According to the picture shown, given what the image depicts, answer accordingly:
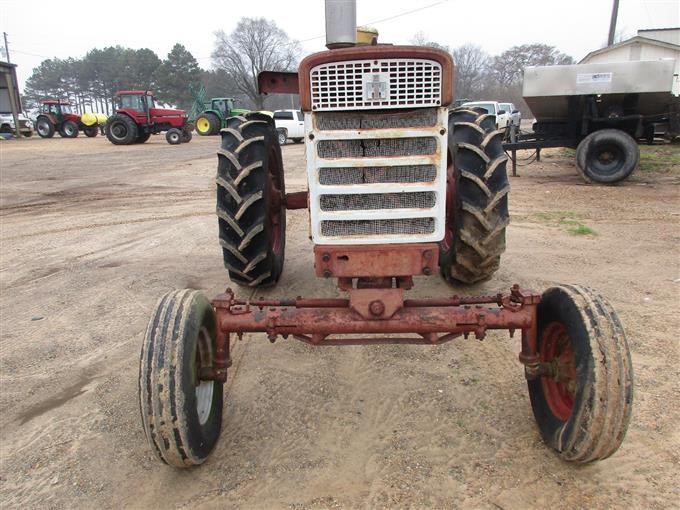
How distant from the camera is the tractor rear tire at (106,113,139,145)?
24.6m

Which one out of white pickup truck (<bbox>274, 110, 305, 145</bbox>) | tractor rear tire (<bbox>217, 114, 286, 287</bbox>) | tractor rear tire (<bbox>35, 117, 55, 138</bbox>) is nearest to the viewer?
tractor rear tire (<bbox>217, 114, 286, 287</bbox>)

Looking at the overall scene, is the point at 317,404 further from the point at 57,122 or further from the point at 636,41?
the point at 57,122

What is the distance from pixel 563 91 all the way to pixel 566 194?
192cm

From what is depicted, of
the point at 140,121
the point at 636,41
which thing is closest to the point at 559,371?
the point at 140,121

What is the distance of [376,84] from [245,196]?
1.60m

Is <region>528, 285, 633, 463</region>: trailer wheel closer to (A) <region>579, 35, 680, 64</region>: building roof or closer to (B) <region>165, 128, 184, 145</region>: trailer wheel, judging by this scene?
(B) <region>165, 128, 184, 145</region>: trailer wheel

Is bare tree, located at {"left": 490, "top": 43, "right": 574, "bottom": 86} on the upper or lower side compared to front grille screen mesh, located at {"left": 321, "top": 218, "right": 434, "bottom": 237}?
upper

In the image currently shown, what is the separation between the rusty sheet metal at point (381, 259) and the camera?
2580mm

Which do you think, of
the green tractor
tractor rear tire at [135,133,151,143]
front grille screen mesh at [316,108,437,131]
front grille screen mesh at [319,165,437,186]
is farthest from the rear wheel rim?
the green tractor

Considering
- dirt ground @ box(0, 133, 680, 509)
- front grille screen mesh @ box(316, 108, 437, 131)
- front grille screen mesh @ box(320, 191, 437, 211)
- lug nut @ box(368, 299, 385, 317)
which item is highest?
front grille screen mesh @ box(316, 108, 437, 131)

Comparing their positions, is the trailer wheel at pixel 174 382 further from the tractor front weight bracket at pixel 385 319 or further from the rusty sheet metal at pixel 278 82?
the rusty sheet metal at pixel 278 82

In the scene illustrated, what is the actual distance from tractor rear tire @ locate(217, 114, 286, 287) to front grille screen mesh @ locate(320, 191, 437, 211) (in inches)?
46.7

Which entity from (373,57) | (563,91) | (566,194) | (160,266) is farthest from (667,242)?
(160,266)

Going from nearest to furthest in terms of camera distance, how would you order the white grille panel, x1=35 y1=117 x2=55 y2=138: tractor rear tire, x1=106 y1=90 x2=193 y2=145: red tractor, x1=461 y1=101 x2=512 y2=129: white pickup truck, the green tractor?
the white grille panel, x1=461 y1=101 x2=512 y2=129: white pickup truck, x1=106 y1=90 x2=193 y2=145: red tractor, the green tractor, x1=35 y1=117 x2=55 y2=138: tractor rear tire
